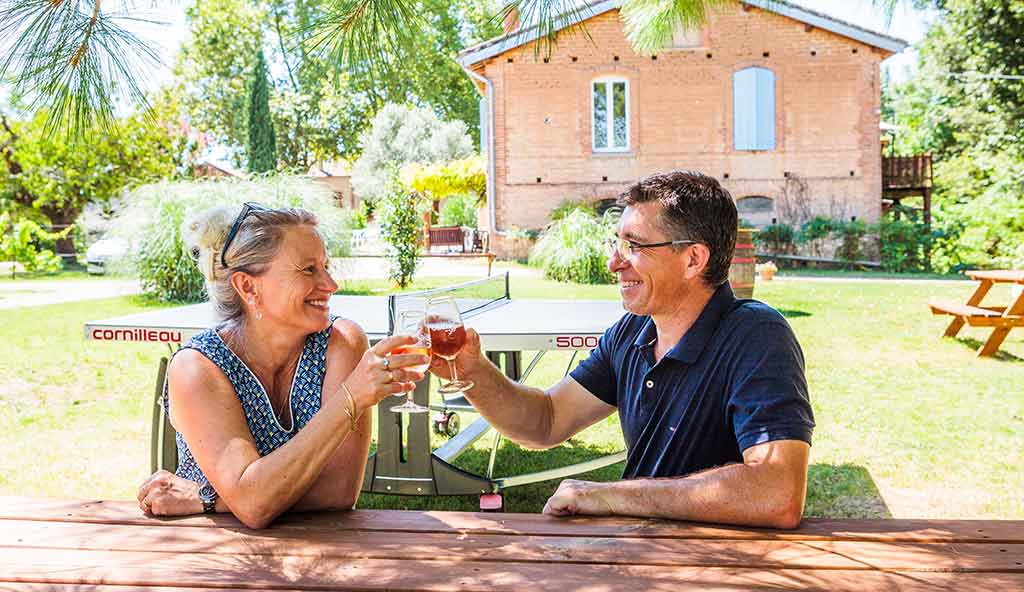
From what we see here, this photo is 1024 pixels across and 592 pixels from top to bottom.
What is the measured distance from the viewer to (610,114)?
24.2 meters

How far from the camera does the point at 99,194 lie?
28312 millimetres

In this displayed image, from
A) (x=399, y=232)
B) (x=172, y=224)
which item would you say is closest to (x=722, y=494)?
(x=172, y=224)

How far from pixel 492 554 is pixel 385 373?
A: 19.5 inches

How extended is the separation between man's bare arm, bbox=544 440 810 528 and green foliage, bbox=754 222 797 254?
863 inches

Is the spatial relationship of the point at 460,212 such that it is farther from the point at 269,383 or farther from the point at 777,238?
the point at 269,383

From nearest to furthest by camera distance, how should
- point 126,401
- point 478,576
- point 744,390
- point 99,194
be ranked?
1. point 478,576
2. point 744,390
3. point 126,401
4. point 99,194

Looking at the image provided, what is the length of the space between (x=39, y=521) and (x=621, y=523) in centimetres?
132

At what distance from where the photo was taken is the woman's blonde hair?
8.30ft

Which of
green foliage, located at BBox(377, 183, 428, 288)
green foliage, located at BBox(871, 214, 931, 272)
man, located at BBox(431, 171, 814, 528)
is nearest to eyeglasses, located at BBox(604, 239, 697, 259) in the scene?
man, located at BBox(431, 171, 814, 528)

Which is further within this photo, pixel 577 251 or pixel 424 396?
pixel 577 251

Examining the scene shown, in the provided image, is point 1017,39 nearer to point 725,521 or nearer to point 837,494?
point 837,494

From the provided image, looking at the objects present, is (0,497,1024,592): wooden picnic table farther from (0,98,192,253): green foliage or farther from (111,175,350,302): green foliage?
(0,98,192,253): green foliage

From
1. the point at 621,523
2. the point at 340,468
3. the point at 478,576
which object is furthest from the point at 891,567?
the point at 340,468

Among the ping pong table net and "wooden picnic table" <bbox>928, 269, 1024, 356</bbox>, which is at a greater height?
the ping pong table net
